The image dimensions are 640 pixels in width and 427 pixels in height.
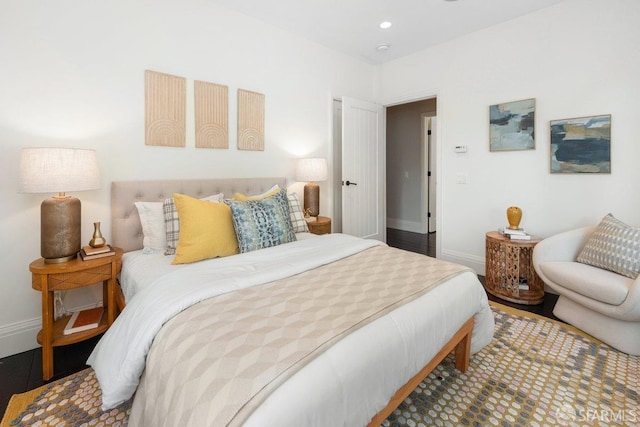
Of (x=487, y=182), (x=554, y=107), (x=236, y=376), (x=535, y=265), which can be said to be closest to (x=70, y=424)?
(x=236, y=376)

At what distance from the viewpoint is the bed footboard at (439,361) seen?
117 centimetres

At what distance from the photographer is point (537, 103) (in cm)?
299

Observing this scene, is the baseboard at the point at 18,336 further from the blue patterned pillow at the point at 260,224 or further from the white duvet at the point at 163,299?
the blue patterned pillow at the point at 260,224

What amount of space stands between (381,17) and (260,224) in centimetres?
251

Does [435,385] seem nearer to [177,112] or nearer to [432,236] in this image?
[177,112]

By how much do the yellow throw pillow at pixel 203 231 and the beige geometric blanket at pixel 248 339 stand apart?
64cm

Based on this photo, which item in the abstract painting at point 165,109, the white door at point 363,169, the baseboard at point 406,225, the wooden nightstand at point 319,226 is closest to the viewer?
the abstract painting at point 165,109

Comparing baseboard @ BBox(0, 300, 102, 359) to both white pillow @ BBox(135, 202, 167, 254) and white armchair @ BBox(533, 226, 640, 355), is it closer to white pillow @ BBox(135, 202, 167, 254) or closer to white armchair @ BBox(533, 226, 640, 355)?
Result: white pillow @ BBox(135, 202, 167, 254)

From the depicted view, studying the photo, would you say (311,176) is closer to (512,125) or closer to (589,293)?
(512,125)

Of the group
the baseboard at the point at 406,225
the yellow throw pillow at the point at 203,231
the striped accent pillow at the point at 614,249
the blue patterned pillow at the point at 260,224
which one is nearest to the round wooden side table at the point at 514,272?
the striped accent pillow at the point at 614,249

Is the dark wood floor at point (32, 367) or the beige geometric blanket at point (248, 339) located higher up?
the beige geometric blanket at point (248, 339)

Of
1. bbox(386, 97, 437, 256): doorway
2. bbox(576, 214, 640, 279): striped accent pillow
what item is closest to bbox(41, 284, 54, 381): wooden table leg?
bbox(576, 214, 640, 279): striped accent pillow

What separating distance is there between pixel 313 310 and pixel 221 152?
2141mm
